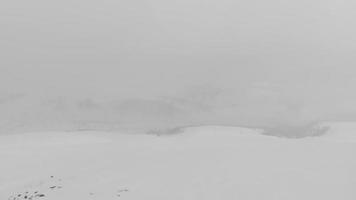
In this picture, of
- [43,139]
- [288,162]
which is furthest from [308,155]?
[43,139]

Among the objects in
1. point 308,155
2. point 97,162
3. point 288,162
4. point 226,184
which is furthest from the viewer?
point 97,162

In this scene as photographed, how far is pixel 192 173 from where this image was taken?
3253cm

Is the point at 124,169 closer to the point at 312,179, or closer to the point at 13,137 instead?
the point at 312,179

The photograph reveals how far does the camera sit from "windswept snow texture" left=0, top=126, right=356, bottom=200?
2717 centimetres

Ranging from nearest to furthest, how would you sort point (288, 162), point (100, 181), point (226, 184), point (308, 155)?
point (226, 184) < point (100, 181) < point (288, 162) < point (308, 155)

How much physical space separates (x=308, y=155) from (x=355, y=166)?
4.96 metres

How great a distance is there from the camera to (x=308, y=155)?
123 feet

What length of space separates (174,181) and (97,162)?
15058 mm

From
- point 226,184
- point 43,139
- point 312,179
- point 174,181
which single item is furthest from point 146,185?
point 43,139

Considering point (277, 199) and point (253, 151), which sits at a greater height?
point (253, 151)

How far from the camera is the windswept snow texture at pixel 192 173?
27.2 meters

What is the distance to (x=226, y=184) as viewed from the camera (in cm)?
2886

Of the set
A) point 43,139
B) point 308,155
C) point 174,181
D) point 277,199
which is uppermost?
point 43,139

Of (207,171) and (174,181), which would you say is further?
(207,171)
